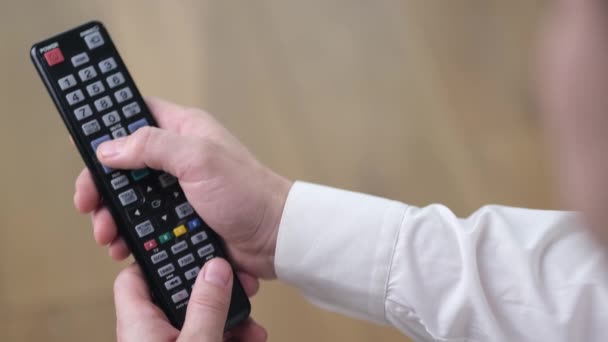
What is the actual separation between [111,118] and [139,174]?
5 cm

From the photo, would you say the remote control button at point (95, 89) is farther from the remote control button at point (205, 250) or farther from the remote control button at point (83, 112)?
the remote control button at point (205, 250)

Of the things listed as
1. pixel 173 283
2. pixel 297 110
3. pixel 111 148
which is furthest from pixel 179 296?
pixel 297 110

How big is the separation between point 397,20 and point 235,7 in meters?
0.19

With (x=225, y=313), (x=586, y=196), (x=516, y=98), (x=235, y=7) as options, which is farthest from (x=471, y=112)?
(x=586, y=196)

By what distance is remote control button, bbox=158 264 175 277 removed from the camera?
0.52 metres

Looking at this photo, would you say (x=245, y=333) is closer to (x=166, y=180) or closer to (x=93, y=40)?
(x=166, y=180)

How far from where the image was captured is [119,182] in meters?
0.52

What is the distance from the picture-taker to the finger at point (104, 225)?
55cm

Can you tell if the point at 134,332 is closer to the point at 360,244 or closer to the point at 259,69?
the point at 360,244

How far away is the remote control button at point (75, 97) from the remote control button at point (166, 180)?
8 centimetres

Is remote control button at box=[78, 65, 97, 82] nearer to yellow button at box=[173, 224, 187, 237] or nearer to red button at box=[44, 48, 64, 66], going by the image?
red button at box=[44, 48, 64, 66]

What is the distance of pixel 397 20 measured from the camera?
0.85 m

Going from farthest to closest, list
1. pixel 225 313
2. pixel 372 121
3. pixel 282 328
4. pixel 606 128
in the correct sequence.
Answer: pixel 372 121 → pixel 282 328 → pixel 225 313 → pixel 606 128

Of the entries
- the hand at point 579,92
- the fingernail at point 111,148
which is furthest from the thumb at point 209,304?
the hand at point 579,92
